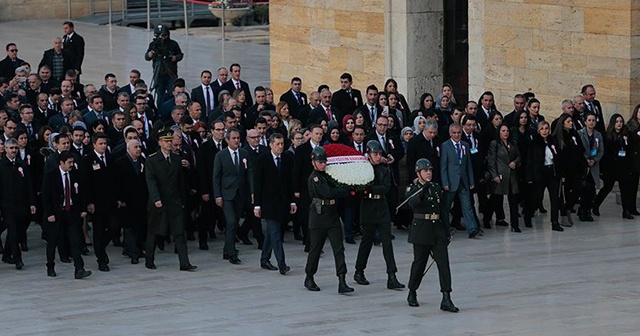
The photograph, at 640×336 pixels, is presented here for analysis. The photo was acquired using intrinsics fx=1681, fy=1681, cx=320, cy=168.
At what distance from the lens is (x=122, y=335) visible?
1545cm

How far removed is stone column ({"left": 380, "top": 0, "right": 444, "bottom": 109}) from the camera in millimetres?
26422

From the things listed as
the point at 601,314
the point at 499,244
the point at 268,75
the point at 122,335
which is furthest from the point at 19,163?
the point at 268,75

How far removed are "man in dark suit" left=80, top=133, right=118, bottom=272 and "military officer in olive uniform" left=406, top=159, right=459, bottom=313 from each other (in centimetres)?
401

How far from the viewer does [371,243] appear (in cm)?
1723

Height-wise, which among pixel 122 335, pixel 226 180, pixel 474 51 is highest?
pixel 474 51

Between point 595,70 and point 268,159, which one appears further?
point 595,70

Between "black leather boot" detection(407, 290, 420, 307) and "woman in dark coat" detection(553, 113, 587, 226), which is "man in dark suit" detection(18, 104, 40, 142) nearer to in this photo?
"black leather boot" detection(407, 290, 420, 307)

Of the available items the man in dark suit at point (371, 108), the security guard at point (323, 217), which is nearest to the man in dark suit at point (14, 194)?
the security guard at point (323, 217)

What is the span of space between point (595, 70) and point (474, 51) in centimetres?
262

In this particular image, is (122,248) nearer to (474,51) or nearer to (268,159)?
(268,159)

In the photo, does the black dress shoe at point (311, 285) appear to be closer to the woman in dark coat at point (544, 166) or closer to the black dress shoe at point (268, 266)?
the black dress shoe at point (268, 266)

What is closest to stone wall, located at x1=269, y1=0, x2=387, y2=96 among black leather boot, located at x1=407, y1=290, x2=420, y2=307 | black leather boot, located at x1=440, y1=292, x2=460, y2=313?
black leather boot, located at x1=407, y1=290, x2=420, y2=307

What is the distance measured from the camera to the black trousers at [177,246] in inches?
723

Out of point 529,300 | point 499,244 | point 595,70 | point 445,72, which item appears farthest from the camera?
point 445,72
